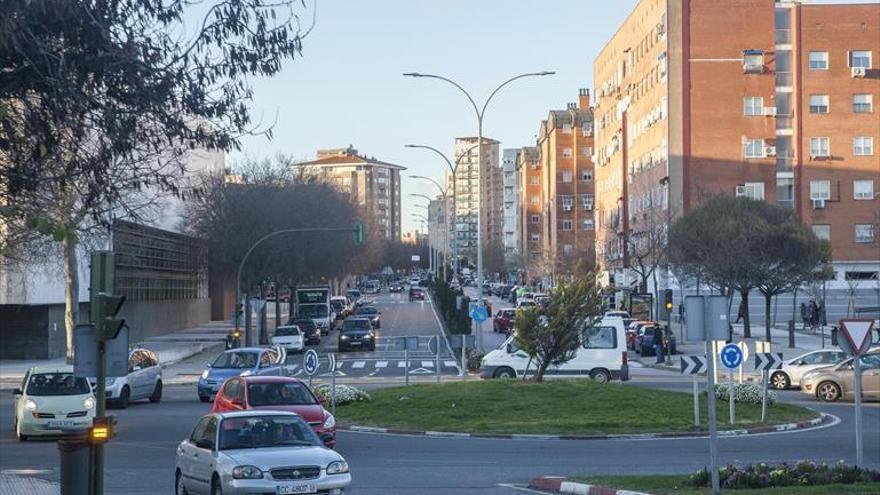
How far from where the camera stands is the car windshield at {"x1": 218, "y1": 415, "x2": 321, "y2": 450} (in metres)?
15.8

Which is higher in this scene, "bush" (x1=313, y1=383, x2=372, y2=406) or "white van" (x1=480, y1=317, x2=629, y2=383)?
"white van" (x1=480, y1=317, x2=629, y2=383)

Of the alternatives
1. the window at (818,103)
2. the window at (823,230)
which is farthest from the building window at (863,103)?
the window at (823,230)

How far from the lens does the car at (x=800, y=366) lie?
39.9m

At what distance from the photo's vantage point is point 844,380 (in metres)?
36.5

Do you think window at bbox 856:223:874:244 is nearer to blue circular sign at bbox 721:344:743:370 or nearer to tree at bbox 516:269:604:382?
tree at bbox 516:269:604:382

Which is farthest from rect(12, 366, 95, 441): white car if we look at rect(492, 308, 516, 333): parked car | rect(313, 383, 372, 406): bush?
rect(492, 308, 516, 333): parked car

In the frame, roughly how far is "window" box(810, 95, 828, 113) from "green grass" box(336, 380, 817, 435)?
4977 cm

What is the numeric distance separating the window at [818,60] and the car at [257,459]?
220 ft

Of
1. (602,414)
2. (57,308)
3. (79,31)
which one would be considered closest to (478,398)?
(602,414)

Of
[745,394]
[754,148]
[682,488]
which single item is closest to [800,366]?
[745,394]

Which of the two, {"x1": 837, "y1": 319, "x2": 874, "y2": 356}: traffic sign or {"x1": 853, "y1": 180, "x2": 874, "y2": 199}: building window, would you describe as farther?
{"x1": 853, "y1": 180, "x2": 874, "y2": 199}: building window

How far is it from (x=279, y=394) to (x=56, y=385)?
22.6ft

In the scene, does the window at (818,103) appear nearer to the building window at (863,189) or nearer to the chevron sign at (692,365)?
the building window at (863,189)

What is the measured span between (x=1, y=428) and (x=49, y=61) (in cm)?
1996
